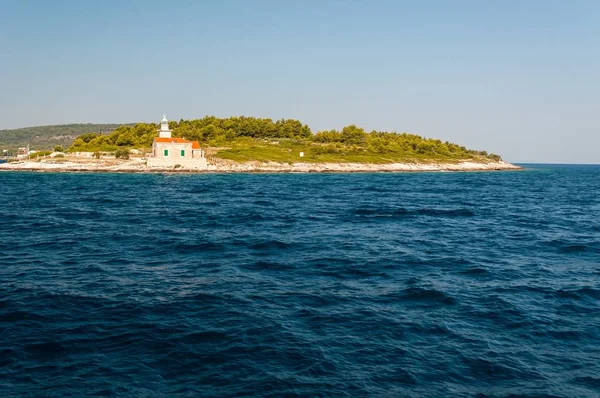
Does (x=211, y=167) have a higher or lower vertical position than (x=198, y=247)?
higher

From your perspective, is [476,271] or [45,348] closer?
[45,348]

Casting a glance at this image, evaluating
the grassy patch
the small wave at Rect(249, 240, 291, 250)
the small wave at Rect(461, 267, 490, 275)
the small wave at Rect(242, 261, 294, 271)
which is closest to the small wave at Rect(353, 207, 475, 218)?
the small wave at Rect(249, 240, 291, 250)

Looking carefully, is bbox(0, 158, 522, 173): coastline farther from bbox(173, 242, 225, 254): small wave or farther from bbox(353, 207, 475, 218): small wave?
bbox(173, 242, 225, 254): small wave

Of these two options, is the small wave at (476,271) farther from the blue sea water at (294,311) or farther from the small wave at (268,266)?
the small wave at (268,266)

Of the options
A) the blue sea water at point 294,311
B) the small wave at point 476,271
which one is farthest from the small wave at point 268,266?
the small wave at point 476,271

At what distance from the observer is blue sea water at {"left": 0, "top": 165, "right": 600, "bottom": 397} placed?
1198 cm

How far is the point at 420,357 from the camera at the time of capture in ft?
44.1

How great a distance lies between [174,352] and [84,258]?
47.4 feet

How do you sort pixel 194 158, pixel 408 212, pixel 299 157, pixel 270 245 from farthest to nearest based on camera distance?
pixel 299 157
pixel 194 158
pixel 408 212
pixel 270 245

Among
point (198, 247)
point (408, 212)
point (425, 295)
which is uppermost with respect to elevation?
point (408, 212)

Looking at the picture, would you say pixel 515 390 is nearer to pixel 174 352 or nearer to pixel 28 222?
pixel 174 352

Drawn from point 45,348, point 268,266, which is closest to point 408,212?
point 268,266

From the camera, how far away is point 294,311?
56.1ft

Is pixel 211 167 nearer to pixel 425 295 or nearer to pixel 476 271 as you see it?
pixel 476 271
